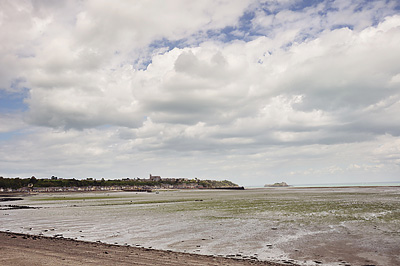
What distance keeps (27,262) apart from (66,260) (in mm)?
1920

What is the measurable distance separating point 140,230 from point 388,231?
82.2 ft

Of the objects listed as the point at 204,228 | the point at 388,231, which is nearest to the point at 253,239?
the point at 204,228

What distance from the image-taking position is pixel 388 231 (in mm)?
27656

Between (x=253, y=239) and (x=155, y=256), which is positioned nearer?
(x=155, y=256)

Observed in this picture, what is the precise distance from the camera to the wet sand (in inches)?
618

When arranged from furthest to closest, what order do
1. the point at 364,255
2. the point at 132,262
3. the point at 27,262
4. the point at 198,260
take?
the point at 364,255 < the point at 198,260 < the point at 132,262 < the point at 27,262

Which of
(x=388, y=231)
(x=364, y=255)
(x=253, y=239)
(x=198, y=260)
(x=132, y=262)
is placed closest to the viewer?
(x=132, y=262)

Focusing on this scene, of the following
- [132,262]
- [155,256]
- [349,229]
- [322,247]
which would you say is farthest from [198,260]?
[349,229]

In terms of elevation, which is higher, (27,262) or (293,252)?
(27,262)

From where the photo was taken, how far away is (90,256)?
57.0 ft

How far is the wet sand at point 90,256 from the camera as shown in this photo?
51.5 feet

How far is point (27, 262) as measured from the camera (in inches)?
590

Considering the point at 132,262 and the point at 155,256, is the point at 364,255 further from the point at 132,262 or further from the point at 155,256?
the point at 132,262

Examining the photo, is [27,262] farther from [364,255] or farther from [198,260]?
[364,255]
